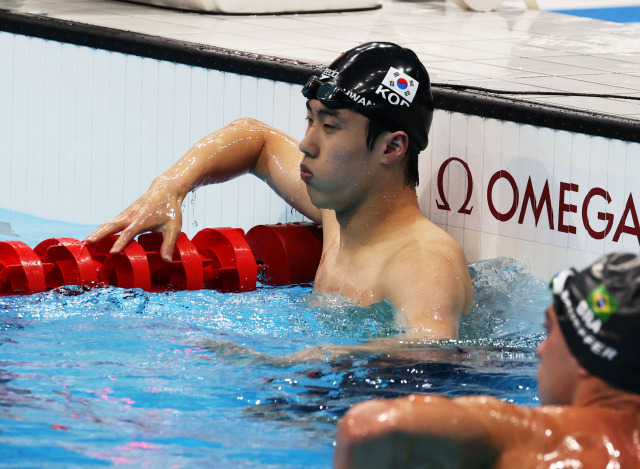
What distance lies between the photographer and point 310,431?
8.48 feet

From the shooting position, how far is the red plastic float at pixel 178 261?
3.85 meters

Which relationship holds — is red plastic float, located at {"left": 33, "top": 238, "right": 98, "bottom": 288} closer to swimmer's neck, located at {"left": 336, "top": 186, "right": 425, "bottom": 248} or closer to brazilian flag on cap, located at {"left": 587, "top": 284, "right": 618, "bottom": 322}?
swimmer's neck, located at {"left": 336, "top": 186, "right": 425, "bottom": 248}

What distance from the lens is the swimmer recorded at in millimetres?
1619

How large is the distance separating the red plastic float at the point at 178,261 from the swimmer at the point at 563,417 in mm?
2360

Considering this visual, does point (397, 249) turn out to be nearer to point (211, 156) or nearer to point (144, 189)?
point (211, 156)

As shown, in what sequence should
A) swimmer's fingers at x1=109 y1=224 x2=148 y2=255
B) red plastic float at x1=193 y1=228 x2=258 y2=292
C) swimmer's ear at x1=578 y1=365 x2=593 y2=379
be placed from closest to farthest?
swimmer's ear at x1=578 y1=365 x2=593 y2=379, swimmer's fingers at x1=109 y1=224 x2=148 y2=255, red plastic float at x1=193 y1=228 x2=258 y2=292

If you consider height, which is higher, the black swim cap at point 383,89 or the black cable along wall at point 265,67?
the black swim cap at point 383,89

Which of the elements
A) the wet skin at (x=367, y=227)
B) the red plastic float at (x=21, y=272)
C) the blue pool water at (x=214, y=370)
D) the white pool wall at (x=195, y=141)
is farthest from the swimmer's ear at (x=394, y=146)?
the red plastic float at (x=21, y=272)

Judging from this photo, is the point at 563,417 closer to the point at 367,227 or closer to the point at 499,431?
the point at 499,431

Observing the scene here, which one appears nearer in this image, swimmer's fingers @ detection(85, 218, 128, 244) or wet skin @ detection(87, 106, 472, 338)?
wet skin @ detection(87, 106, 472, 338)

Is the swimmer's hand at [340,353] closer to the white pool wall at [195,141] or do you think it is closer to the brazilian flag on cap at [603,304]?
the white pool wall at [195,141]

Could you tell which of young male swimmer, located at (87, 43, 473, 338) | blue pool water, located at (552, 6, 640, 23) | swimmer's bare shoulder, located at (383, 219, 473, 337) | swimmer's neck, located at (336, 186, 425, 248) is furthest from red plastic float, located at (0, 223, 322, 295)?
blue pool water, located at (552, 6, 640, 23)

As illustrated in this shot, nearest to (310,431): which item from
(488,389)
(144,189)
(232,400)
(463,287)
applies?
(232,400)

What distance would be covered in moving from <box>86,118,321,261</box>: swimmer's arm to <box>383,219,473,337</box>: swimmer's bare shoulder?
83 cm
